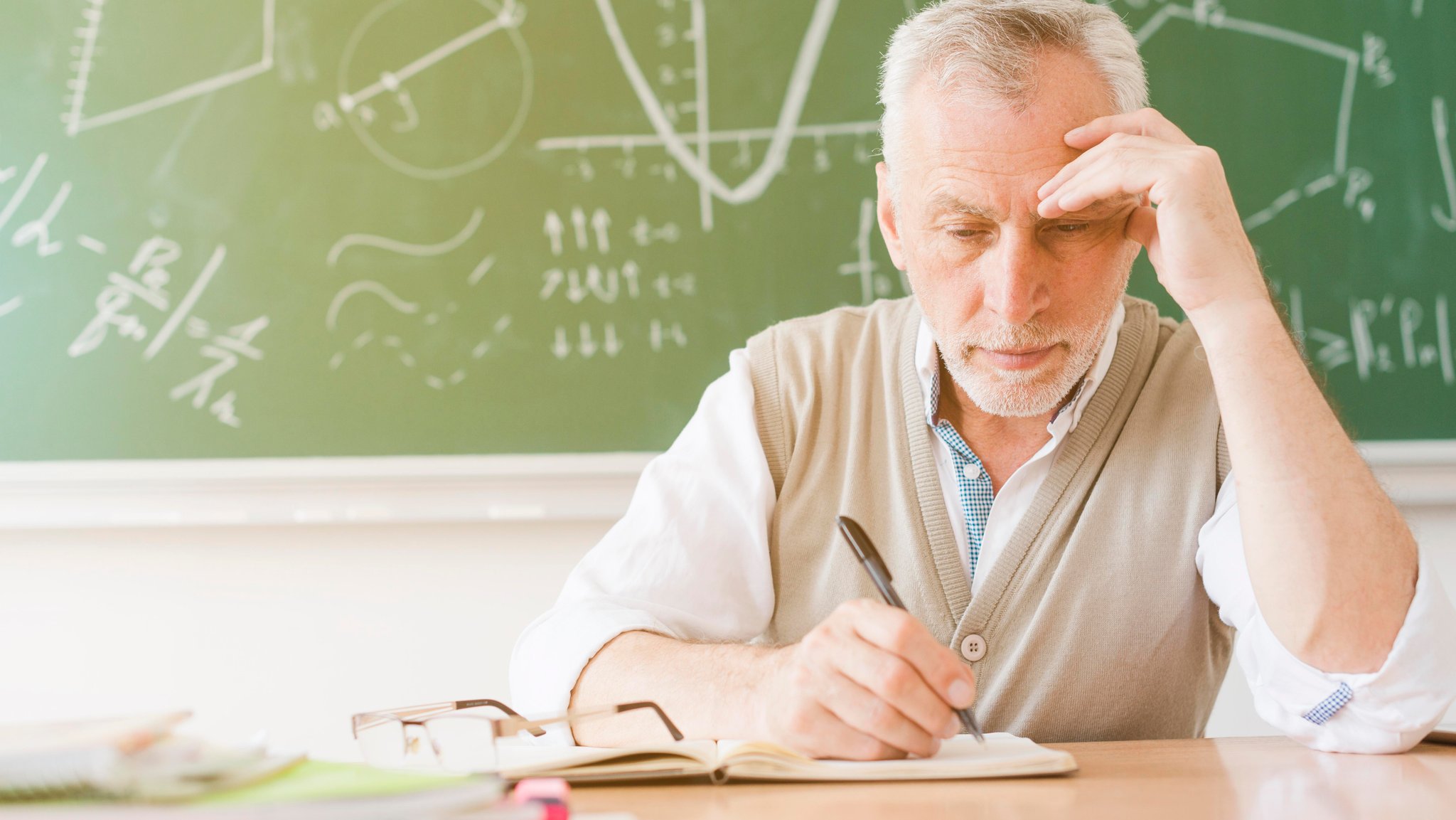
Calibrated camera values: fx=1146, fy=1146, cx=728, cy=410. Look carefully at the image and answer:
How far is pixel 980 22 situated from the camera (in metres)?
1.36

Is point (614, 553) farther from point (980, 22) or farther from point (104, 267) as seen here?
point (104, 267)

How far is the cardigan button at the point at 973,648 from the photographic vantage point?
4.43ft

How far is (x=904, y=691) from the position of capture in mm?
890

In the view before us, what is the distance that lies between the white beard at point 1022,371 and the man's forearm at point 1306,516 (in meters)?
0.20

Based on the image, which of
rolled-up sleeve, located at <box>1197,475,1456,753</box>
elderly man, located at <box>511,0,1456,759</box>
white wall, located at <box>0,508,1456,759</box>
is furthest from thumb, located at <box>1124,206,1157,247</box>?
white wall, located at <box>0,508,1456,759</box>

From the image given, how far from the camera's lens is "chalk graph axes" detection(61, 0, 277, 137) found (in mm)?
2037

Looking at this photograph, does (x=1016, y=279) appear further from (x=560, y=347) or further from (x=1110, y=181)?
(x=560, y=347)

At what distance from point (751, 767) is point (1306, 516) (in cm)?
63

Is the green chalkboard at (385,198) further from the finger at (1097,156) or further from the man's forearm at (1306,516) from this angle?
the man's forearm at (1306,516)

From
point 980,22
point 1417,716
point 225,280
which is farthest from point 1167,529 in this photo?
point 225,280

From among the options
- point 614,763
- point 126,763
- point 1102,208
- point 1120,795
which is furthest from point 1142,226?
point 126,763

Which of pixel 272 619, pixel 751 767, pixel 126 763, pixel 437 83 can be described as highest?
pixel 437 83

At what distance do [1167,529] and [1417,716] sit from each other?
1.25ft

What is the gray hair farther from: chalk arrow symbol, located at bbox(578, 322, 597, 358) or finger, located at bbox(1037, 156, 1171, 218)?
chalk arrow symbol, located at bbox(578, 322, 597, 358)
